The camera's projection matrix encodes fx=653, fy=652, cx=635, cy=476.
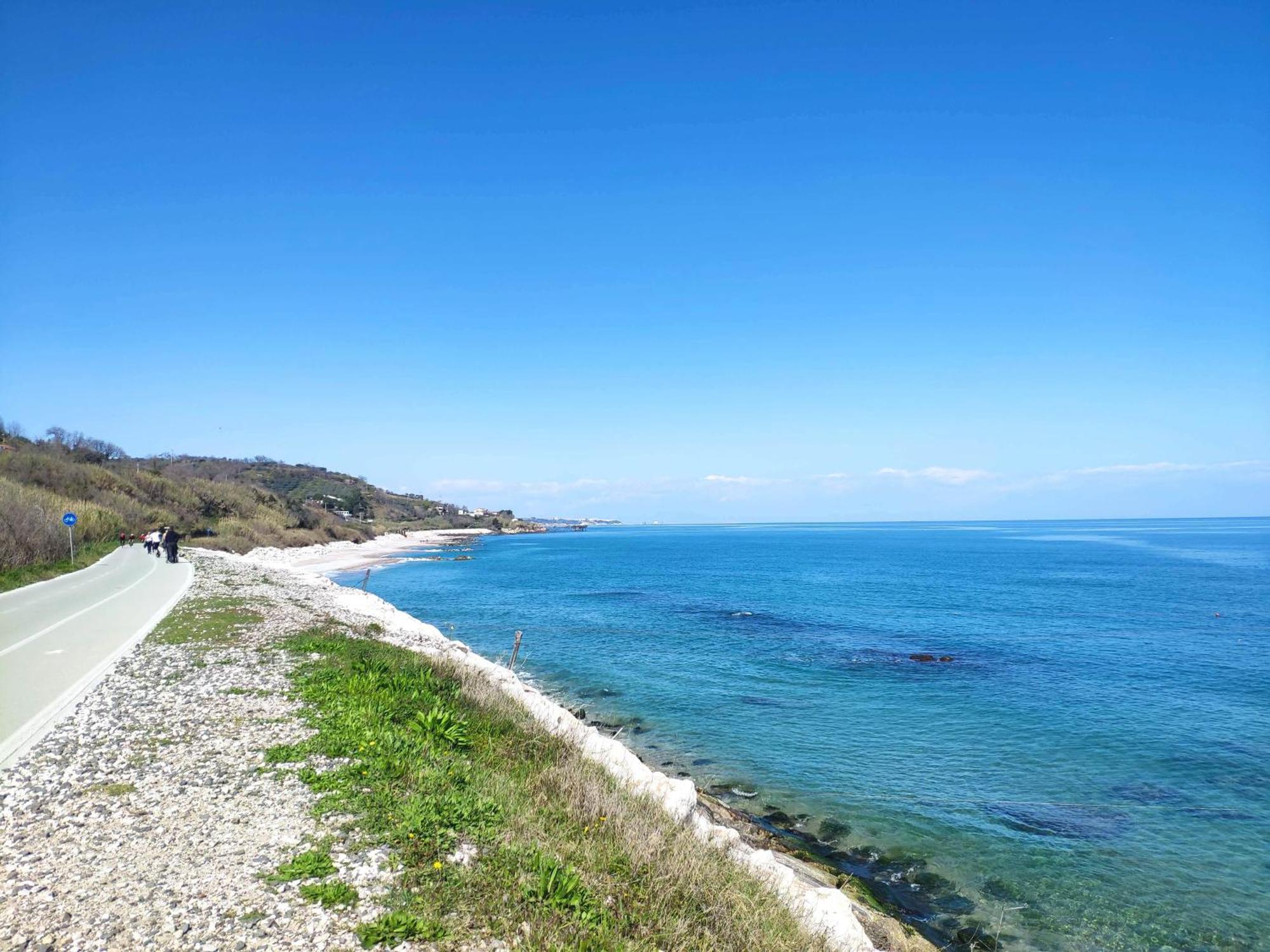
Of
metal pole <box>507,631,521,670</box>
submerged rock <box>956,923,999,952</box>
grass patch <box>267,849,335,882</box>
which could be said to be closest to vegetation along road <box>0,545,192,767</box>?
grass patch <box>267,849,335,882</box>

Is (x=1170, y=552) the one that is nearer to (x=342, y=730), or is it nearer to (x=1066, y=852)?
(x=1066, y=852)

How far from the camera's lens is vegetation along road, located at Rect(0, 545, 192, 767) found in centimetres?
1086

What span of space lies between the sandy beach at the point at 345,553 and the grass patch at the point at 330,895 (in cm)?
5310

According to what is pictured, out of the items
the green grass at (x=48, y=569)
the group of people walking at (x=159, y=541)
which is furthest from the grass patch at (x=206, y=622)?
the group of people walking at (x=159, y=541)

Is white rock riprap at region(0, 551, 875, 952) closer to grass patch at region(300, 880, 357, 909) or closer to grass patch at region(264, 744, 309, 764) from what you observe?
grass patch at region(300, 880, 357, 909)

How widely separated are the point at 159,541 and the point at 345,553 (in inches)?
1816

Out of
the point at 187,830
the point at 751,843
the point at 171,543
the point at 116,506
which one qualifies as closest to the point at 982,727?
the point at 751,843

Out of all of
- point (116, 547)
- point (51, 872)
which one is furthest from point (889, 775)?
point (116, 547)

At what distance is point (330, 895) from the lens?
5828 millimetres

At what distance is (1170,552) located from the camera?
9850cm

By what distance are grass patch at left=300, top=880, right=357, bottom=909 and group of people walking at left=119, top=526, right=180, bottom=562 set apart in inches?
1689

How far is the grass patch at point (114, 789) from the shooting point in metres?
7.90

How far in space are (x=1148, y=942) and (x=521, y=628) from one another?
103 ft

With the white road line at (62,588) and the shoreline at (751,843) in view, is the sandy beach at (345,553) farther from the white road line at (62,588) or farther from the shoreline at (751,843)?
the shoreline at (751,843)
